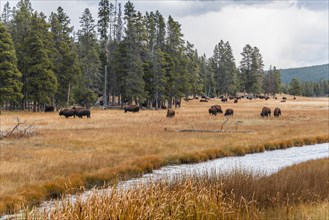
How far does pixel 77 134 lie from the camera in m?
30.9

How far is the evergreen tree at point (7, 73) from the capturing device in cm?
5707

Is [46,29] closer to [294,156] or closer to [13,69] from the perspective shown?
[13,69]

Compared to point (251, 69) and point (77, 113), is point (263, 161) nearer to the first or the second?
point (77, 113)

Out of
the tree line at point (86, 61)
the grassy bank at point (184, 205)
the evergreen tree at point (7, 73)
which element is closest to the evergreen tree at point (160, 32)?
the tree line at point (86, 61)

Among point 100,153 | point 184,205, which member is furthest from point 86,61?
point 184,205

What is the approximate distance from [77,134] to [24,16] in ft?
175

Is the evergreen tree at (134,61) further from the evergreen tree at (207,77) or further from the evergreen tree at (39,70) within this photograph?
the evergreen tree at (207,77)

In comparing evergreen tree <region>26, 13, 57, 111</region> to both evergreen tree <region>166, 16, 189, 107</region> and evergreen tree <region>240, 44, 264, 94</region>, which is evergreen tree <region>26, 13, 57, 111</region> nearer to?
evergreen tree <region>166, 16, 189, 107</region>

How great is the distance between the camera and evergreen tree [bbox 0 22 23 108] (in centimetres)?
5707

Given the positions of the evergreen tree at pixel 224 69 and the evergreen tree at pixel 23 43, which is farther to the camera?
the evergreen tree at pixel 224 69

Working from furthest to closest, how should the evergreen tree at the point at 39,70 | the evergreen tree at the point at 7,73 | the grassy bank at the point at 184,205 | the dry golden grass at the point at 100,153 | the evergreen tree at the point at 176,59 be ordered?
the evergreen tree at the point at 176,59
the evergreen tree at the point at 39,70
the evergreen tree at the point at 7,73
the dry golden grass at the point at 100,153
the grassy bank at the point at 184,205

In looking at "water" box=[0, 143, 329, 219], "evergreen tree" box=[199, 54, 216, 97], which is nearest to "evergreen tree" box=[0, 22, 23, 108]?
"water" box=[0, 143, 329, 219]

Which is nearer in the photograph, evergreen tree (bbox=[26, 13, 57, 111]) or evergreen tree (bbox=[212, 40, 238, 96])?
evergreen tree (bbox=[26, 13, 57, 111])

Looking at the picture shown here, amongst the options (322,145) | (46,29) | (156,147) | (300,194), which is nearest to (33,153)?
(156,147)
